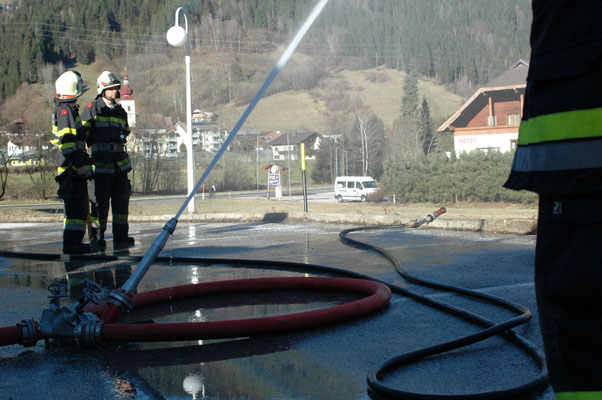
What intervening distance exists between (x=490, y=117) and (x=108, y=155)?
36.8 meters

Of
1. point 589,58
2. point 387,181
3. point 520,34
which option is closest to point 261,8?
point 387,181

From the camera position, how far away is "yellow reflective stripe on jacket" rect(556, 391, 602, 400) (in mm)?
1349

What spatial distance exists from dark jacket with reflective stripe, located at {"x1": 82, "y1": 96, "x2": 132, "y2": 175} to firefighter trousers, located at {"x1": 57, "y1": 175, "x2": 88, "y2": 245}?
20.0 inches

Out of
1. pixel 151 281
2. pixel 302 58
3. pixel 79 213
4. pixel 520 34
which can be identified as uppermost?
pixel 520 34

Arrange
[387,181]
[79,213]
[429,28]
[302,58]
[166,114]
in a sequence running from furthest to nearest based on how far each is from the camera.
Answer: [429,28], [166,114], [387,181], [302,58], [79,213]

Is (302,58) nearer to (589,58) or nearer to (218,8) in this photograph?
(589,58)

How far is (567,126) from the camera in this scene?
1410 mm

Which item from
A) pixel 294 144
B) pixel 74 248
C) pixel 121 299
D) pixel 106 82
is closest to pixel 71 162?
pixel 74 248

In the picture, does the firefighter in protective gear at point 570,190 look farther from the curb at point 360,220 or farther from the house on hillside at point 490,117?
the house on hillside at point 490,117

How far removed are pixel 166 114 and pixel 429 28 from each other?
5165 centimetres

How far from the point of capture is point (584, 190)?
135cm

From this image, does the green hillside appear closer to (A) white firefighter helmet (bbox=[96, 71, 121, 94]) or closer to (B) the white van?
(B) the white van

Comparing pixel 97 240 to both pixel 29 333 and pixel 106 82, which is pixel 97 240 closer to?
pixel 106 82

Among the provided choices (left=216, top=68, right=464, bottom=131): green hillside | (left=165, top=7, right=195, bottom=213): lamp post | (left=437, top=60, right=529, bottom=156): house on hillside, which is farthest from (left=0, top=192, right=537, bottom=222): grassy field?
(left=437, top=60, right=529, bottom=156): house on hillside
